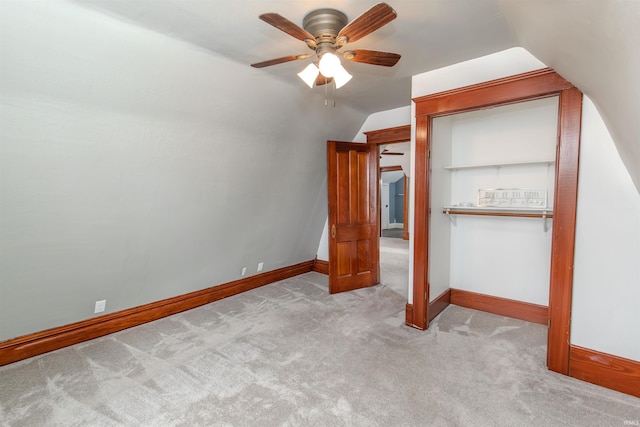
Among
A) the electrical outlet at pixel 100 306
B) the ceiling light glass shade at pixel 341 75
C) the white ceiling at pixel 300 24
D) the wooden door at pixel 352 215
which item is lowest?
the electrical outlet at pixel 100 306

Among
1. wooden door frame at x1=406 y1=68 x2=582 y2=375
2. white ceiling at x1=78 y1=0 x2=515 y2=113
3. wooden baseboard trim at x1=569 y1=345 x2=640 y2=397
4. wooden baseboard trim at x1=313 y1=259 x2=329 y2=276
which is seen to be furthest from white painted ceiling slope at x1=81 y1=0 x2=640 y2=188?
wooden baseboard trim at x1=313 y1=259 x2=329 y2=276

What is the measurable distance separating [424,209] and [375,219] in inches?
60.5

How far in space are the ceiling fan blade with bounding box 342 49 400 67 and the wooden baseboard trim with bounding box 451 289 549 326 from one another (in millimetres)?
2900

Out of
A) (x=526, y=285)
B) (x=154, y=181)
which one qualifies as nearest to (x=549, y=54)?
(x=526, y=285)

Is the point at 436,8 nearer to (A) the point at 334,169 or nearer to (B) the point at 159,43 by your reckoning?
(B) the point at 159,43

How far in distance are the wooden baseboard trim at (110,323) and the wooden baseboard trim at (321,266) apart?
114cm

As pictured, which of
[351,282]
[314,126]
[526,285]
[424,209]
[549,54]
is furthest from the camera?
[351,282]

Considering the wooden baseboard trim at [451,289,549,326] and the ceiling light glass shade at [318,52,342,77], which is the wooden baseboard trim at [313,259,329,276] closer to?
the wooden baseboard trim at [451,289,549,326]

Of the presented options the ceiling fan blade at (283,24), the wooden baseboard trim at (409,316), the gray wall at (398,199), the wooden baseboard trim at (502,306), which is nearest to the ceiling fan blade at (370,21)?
the ceiling fan blade at (283,24)

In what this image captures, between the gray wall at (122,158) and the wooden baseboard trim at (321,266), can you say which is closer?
the gray wall at (122,158)

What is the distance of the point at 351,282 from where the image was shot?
4.23 metres

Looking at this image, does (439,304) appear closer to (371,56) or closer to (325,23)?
(371,56)

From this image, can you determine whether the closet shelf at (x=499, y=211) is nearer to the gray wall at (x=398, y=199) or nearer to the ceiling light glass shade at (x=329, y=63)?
the ceiling light glass shade at (x=329, y=63)

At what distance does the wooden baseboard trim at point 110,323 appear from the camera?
8.28 ft
